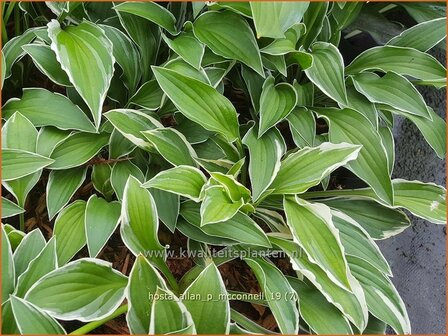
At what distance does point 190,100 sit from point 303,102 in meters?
0.26

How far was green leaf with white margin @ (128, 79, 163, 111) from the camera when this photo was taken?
1.00 m

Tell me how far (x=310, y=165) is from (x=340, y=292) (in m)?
0.22

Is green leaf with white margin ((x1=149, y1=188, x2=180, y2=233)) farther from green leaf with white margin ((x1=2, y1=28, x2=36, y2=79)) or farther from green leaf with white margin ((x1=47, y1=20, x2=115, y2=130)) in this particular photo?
green leaf with white margin ((x1=2, y1=28, x2=36, y2=79))

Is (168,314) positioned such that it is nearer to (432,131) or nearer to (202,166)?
(202,166)

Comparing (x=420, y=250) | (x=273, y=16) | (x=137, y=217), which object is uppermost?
(x=273, y=16)

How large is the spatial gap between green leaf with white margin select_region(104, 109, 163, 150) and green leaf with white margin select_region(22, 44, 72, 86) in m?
0.14

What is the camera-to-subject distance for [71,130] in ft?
3.18

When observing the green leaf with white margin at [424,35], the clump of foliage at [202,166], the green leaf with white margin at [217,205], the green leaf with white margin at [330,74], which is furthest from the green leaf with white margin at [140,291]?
the green leaf with white margin at [424,35]

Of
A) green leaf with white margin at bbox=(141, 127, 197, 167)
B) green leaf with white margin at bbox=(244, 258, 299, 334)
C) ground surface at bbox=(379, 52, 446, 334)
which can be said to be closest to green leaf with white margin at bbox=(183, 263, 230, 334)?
green leaf with white margin at bbox=(244, 258, 299, 334)

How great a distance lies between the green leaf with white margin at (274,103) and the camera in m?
0.94

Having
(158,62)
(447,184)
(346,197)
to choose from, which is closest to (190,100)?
(158,62)

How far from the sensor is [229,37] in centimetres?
96

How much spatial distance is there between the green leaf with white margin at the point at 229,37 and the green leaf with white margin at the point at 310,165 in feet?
0.56

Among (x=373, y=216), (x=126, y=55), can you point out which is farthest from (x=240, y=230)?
(x=126, y=55)
